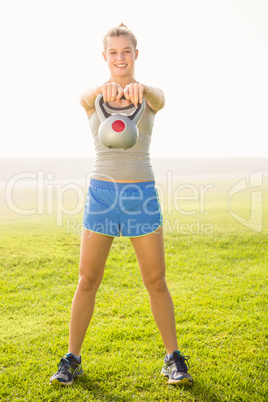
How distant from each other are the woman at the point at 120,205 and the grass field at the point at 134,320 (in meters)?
0.25

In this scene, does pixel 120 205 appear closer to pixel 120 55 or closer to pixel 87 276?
pixel 87 276

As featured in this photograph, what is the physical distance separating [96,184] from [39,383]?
1.29 meters

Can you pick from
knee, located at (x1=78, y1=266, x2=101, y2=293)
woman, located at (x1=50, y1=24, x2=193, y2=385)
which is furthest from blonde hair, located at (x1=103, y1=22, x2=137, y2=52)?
knee, located at (x1=78, y1=266, x2=101, y2=293)

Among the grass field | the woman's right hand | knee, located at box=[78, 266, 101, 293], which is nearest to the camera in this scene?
the woman's right hand

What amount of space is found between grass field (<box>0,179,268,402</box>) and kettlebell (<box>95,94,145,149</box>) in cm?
148

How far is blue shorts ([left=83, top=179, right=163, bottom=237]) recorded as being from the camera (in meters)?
2.20

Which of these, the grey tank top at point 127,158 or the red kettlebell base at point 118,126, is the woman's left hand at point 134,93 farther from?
the grey tank top at point 127,158

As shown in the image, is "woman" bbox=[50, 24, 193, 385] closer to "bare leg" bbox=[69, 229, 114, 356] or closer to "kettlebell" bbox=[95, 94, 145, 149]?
"bare leg" bbox=[69, 229, 114, 356]

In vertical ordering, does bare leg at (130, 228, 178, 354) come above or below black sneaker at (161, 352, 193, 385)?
above

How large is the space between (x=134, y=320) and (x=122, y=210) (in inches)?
59.6

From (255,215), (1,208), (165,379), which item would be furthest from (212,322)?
(1,208)

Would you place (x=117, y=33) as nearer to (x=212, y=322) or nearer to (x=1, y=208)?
(x=212, y=322)

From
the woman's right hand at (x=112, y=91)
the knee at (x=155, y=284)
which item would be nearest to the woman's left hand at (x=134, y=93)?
the woman's right hand at (x=112, y=91)

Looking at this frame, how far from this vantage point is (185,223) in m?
7.61
